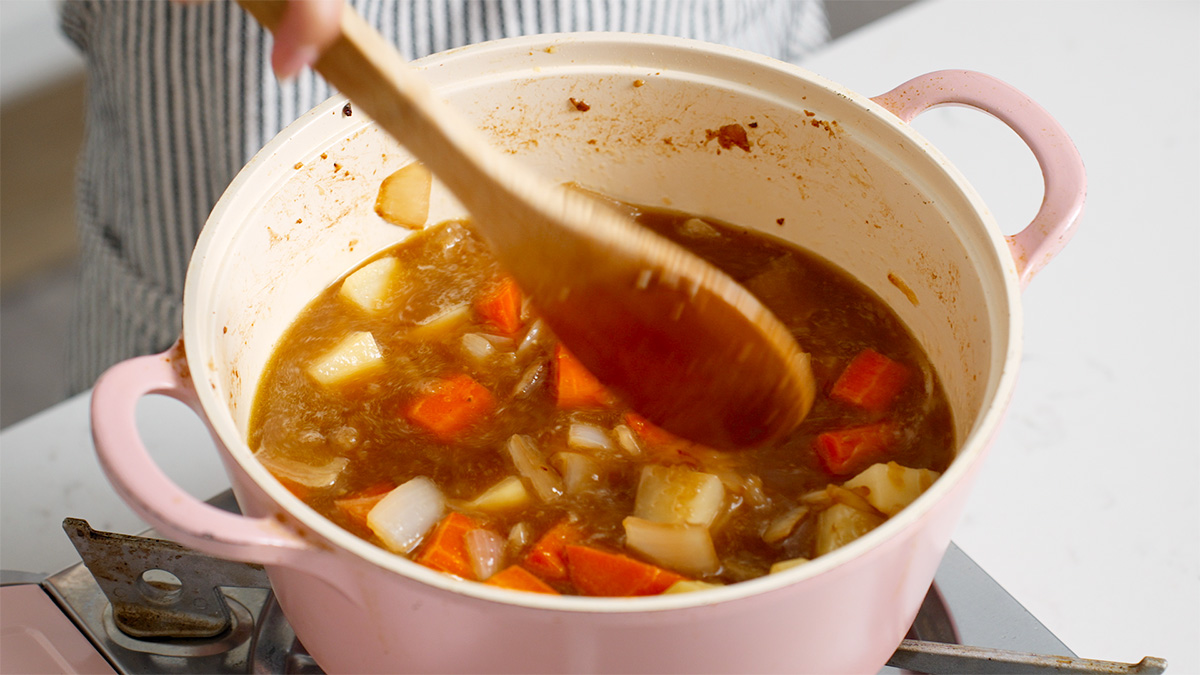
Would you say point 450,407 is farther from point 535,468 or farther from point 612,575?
point 612,575

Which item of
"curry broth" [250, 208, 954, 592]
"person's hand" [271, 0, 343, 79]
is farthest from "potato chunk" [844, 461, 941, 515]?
"person's hand" [271, 0, 343, 79]

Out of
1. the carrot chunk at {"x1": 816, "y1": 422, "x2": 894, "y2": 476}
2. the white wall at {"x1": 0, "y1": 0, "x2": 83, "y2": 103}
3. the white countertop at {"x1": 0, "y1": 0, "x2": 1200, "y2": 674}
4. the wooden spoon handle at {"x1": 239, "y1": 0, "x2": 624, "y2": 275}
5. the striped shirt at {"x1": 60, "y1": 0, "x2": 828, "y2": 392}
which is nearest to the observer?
the wooden spoon handle at {"x1": 239, "y1": 0, "x2": 624, "y2": 275}

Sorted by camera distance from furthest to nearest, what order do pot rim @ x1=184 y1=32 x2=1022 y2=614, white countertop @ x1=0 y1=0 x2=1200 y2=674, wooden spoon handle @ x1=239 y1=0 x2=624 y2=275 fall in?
white countertop @ x1=0 y1=0 x2=1200 y2=674
wooden spoon handle @ x1=239 y1=0 x2=624 y2=275
pot rim @ x1=184 y1=32 x2=1022 y2=614

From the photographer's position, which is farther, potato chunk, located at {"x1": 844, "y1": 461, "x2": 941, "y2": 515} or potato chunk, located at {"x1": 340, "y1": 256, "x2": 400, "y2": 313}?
potato chunk, located at {"x1": 340, "y1": 256, "x2": 400, "y2": 313}

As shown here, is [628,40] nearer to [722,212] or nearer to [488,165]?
[722,212]

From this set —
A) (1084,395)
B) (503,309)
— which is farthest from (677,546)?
(1084,395)

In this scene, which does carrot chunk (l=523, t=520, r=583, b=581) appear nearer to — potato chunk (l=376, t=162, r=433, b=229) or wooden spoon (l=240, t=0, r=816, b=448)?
wooden spoon (l=240, t=0, r=816, b=448)

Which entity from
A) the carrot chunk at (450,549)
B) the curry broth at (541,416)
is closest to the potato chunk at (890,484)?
the curry broth at (541,416)

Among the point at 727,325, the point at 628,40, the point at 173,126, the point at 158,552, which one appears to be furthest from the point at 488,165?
the point at 173,126
